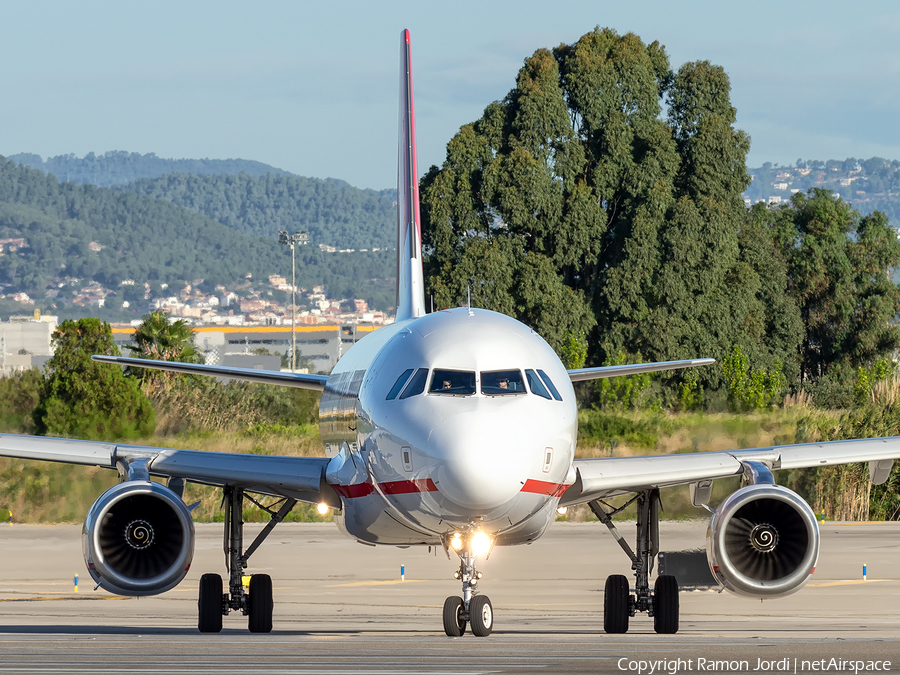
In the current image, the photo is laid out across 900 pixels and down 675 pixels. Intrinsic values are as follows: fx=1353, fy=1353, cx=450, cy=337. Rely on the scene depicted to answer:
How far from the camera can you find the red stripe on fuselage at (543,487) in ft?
48.1

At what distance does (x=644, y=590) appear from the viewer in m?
19.7

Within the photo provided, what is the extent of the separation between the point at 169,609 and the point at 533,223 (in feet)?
154

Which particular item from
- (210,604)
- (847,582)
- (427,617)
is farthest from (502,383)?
(847,582)

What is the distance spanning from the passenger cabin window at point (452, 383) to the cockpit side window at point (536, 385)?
2.28 ft

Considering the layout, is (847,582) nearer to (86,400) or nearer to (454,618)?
(454,618)

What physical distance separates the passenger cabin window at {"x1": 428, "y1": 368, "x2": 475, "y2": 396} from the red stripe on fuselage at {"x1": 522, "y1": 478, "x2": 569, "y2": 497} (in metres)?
1.19

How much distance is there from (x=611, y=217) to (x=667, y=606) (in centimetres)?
5444

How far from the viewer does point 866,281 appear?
8388cm

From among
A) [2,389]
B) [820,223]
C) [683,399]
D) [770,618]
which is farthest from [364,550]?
[820,223]

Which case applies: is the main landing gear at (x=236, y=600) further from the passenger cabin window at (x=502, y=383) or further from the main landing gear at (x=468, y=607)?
A: the passenger cabin window at (x=502, y=383)

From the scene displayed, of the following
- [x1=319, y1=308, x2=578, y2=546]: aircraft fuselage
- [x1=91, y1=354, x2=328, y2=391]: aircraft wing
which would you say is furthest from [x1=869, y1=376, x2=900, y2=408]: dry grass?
[x1=319, y1=308, x2=578, y2=546]: aircraft fuselage

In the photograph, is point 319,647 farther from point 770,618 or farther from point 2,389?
point 2,389

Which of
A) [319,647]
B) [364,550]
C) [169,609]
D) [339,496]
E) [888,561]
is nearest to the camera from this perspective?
[319,647]

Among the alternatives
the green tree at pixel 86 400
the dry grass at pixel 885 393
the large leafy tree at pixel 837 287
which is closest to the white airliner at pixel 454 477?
the dry grass at pixel 885 393
